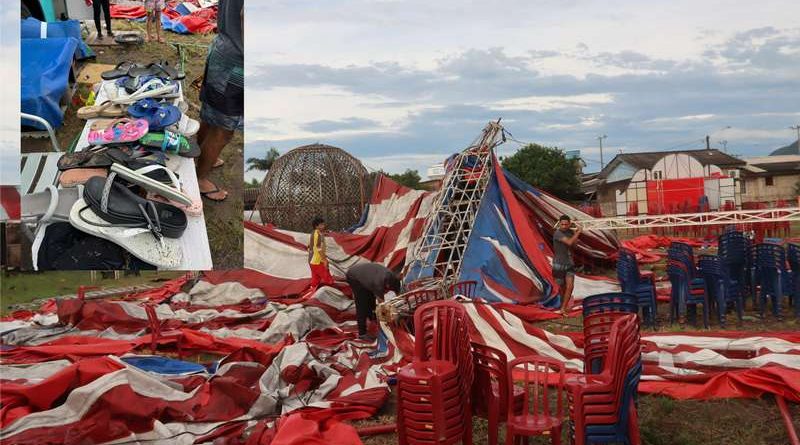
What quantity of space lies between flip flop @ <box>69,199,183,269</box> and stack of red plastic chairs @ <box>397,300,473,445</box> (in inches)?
148

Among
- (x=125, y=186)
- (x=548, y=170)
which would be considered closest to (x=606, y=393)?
(x=125, y=186)

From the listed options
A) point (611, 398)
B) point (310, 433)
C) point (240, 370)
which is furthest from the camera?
point (240, 370)

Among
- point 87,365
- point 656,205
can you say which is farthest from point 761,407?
point 656,205

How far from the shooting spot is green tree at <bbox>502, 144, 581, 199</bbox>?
2838cm

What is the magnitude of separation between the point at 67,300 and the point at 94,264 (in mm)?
1190

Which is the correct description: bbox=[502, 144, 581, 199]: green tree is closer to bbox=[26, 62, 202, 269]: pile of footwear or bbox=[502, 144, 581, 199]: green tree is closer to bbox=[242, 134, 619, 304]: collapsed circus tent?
bbox=[242, 134, 619, 304]: collapsed circus tent

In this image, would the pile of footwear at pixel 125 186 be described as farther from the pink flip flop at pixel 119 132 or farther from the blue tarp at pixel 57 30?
the blue tarp at pixel 57 30

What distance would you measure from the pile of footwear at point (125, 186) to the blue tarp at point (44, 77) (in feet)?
0.86

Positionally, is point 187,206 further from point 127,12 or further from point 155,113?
point 127,12

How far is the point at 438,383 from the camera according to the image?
3400 mm

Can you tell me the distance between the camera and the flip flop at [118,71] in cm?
736

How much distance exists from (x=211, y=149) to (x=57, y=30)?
72.2 inches

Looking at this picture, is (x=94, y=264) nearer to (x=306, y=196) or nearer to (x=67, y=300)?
(x=67, y=300)

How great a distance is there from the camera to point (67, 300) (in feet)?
25.4
